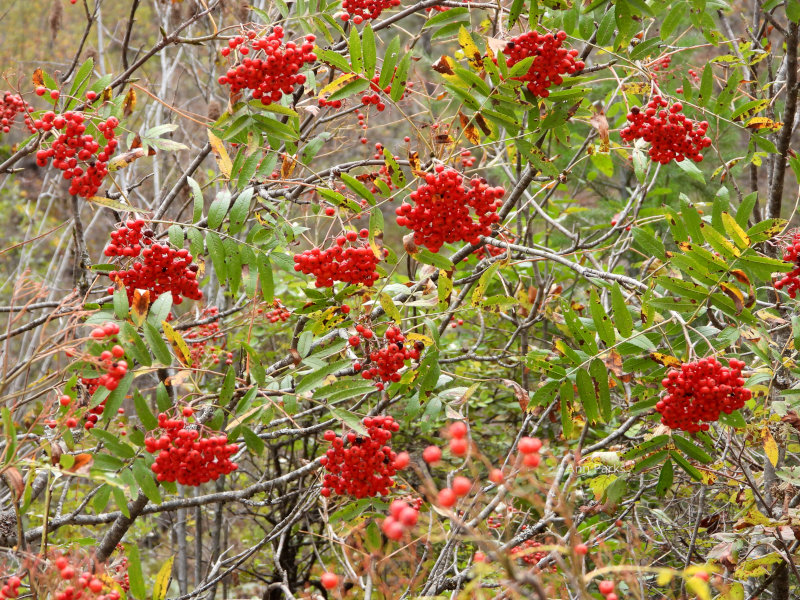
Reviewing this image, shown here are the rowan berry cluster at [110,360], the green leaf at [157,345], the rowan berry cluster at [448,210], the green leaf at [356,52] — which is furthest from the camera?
the green leaf at [356,52]

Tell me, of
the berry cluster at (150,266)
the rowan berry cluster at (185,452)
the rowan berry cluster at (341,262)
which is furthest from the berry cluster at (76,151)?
the rowan berry cluster at (185,452)

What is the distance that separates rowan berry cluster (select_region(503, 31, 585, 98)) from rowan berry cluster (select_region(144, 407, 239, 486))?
1.66 meters

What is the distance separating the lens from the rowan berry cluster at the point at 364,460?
2.35 meters

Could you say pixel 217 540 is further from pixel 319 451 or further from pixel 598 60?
pixel 598 60

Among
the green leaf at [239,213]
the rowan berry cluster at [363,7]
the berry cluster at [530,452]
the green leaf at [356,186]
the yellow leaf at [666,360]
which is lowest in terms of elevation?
the yellow leaf at [666,360]

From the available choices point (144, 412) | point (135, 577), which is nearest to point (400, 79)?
point (144, 412)

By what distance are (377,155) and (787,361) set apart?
2.26 m

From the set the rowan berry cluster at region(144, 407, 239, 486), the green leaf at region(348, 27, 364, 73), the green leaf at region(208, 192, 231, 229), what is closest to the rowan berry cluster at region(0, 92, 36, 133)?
the green leaf at region(208, 192, 231, 229)

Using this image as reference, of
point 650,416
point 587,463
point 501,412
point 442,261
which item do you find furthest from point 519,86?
point 501,412

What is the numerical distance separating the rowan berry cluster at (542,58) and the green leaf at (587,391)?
1.07m

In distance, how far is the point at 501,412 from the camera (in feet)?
16.6

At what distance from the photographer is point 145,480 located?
2174 millimetres

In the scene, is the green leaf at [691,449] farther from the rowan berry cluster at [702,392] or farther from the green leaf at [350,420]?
the green leaf at [350,420]

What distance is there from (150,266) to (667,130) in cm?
218
